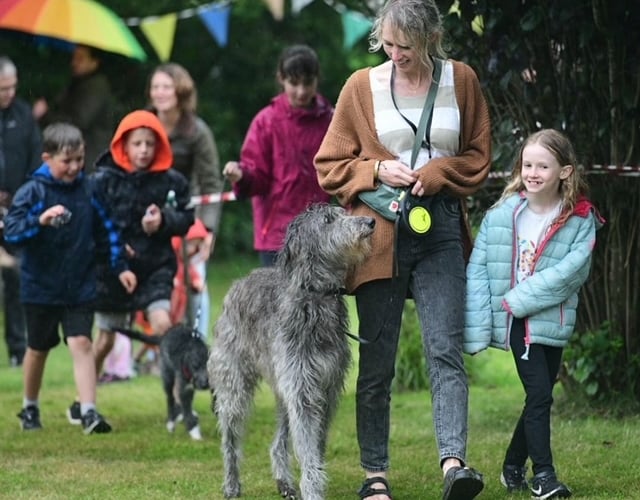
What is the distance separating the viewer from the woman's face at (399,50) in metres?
6.46

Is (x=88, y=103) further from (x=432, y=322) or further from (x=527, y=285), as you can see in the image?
(x=527, y=285)

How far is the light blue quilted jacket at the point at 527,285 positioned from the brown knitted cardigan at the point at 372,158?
0.32 m

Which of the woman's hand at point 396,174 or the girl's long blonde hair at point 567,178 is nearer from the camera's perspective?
the woman's hand at point 396,174

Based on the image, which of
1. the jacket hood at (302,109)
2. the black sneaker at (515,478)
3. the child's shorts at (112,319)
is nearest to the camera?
the black sneaker at (515,478)

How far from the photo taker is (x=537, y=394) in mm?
6707

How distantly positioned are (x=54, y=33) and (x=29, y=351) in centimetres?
654

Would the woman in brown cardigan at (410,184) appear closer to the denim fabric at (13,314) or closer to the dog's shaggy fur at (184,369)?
the dog's shaggy fur at (184,369)

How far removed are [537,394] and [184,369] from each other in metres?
3.23

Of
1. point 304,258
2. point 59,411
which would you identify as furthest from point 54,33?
point 304,258

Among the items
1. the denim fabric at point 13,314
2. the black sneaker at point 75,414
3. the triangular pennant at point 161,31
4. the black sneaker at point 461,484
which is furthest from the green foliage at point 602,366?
the triangular pennant at point 161,31

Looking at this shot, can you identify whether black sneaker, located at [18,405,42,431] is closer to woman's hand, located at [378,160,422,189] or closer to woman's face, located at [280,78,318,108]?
woman's face, located at [280,78,318,108]

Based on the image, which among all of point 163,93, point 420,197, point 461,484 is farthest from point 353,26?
point 461,484

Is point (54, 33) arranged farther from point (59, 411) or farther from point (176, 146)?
point (59, 411)

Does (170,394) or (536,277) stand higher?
(536,277)
